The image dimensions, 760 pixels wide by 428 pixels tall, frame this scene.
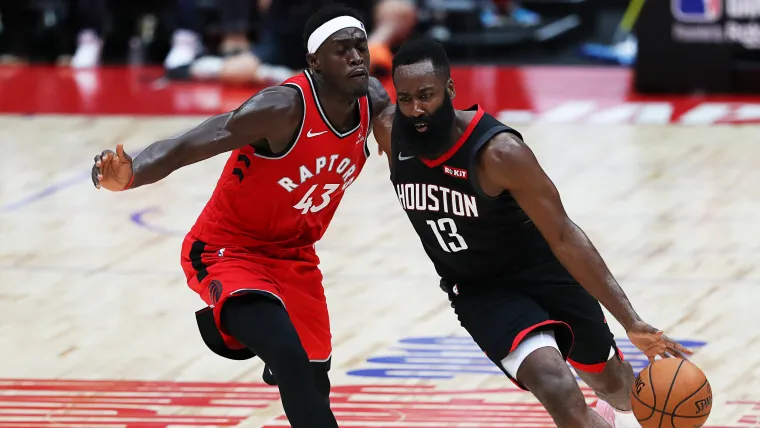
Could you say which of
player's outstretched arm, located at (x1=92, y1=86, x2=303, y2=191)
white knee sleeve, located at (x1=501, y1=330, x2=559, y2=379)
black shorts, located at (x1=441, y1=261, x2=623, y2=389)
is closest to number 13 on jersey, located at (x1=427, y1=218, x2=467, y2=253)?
black shorts, located at (x1=441, y1=261, x2=623, y2=389)

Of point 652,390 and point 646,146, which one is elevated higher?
point 652,390

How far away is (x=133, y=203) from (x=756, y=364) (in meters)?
4.99

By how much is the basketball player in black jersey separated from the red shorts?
0.49 metres

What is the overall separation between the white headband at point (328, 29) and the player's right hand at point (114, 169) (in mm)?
791

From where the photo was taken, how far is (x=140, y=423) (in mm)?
5543

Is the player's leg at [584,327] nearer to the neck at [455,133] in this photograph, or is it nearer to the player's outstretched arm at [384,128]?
the neck at [455,133]

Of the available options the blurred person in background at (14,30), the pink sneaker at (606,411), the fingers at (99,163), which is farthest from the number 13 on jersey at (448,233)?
the blurred person in background at (14,30)

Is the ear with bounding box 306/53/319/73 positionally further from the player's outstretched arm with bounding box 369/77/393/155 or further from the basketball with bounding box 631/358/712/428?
the basketball with bounding box 631/358/712/428

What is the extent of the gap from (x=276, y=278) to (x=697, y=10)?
27.6 feet

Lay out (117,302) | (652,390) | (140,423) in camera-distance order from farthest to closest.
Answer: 1. (117,302)
2. (140,423)
3. (652,390)

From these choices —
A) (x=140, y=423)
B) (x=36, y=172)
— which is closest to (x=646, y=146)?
(x=36, y=172)

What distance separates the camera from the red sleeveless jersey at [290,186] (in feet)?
16.0

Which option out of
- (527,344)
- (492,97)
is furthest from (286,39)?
(527,344)

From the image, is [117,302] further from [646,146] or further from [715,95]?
[715,95]
